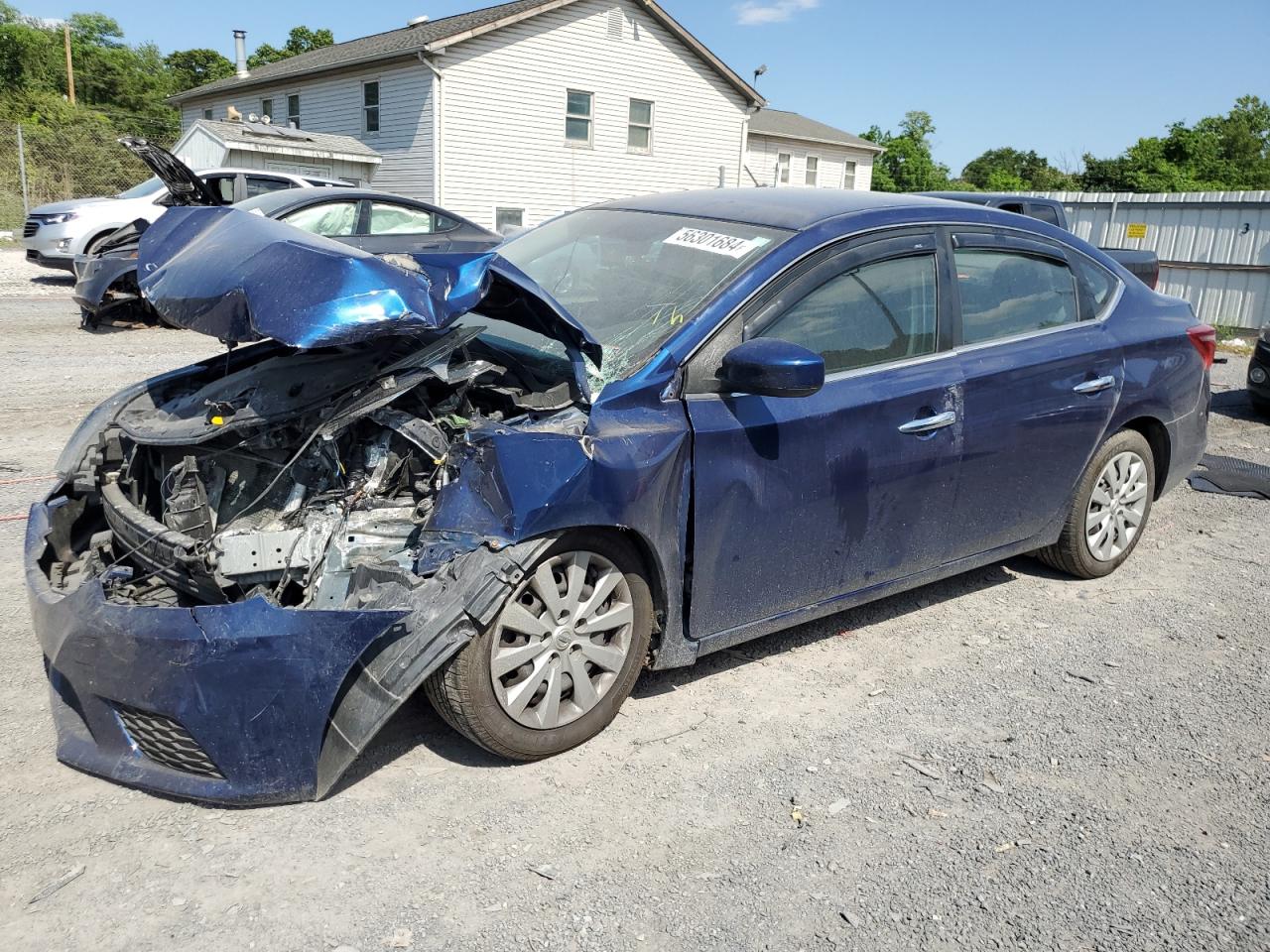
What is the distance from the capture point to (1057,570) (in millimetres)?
5207

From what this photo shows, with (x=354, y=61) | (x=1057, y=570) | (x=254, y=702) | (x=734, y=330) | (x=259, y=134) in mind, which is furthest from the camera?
(x=354, y=61)

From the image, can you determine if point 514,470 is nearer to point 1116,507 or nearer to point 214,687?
point 214,687

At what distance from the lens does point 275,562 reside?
9.92 feet

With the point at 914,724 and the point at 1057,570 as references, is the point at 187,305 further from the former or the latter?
the point at 1057,570

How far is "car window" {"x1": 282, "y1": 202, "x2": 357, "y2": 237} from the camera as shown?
1063 cm

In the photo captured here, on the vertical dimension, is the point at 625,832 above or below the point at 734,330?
below

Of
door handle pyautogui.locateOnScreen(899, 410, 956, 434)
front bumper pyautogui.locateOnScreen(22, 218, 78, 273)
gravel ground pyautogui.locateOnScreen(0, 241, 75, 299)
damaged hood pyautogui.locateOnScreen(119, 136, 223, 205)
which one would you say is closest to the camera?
door handle pyautogui.locateOnScreen(899, 410, 956, 434)

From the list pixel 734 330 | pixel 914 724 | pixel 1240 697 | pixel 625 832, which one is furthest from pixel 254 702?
pixel 1240 697

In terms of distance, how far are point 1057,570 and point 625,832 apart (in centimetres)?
322

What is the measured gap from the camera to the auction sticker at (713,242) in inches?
148

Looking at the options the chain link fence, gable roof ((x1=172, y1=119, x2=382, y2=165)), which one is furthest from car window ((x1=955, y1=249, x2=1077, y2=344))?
the chain link fence

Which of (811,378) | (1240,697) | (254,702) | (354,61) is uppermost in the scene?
(354,61)

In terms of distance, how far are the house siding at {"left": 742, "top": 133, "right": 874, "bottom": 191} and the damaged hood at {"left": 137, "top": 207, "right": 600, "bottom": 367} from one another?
26508 millimetres

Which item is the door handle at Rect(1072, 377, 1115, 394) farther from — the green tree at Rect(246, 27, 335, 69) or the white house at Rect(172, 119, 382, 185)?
the green tree at Rect(246, 27, 335, 69)
